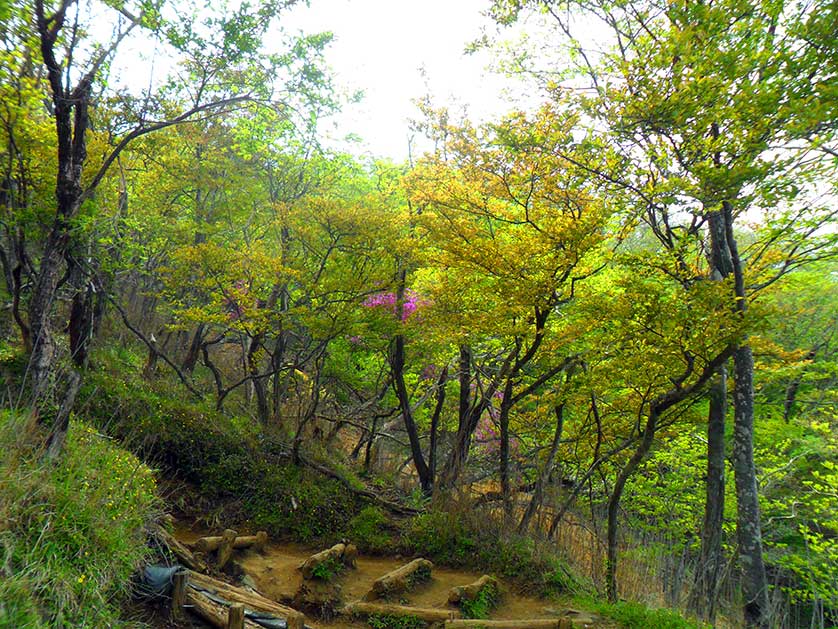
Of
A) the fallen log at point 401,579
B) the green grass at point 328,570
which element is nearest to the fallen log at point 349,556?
the green grass at point 328,570

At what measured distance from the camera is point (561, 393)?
7.20 metres

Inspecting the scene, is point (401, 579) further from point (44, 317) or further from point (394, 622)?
point (44, 317)

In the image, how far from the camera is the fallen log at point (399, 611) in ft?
17.4

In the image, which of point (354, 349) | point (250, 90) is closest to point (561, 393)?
point (354, 349)

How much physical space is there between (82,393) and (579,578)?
23.6ft

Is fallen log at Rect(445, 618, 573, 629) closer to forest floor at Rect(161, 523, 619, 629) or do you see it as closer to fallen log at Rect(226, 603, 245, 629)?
forest floor at Rect(161, 523, 619, 629)

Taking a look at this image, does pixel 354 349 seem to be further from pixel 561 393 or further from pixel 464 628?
pixel 464 628

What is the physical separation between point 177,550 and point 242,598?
2.64 feet

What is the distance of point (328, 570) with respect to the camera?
6020mm

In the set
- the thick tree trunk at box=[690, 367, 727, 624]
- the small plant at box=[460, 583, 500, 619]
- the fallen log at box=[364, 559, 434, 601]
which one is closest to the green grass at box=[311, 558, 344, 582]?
the fallen log at box=[364, 559, 434, 601]

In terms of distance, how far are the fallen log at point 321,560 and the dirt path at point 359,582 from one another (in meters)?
0.18

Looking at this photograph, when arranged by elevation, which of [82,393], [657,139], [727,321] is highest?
[657,139]

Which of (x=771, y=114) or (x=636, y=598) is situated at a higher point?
(x=771, y=114)

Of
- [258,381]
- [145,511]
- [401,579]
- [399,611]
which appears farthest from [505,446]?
[145,511]
